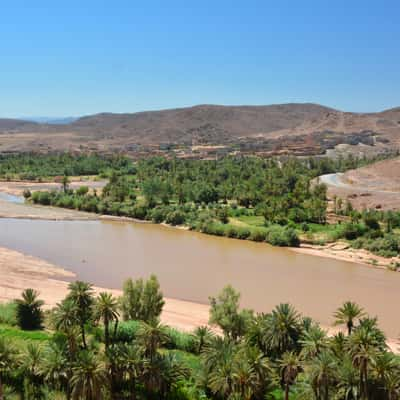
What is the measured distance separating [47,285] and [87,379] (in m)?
20.2

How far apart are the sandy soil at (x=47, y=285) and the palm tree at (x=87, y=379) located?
11.5 meters

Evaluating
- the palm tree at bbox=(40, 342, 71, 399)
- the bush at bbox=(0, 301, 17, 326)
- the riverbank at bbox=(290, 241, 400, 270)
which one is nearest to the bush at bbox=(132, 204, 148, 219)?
the riverbank at bbox=(290, 241, 400, 270)

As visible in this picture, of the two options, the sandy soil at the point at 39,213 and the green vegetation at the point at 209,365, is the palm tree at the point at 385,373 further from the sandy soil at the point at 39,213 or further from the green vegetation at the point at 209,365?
the sandy soil at the point at 39,213

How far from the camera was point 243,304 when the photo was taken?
34.9m

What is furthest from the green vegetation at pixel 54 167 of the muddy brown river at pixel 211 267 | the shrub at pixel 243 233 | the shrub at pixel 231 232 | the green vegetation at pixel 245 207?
the shrub at pixel 243 233

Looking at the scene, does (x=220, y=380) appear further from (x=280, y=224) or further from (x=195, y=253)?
(x=280, y=224)

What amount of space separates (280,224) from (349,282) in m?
Result: 18.1

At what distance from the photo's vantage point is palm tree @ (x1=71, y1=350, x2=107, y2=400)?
727 inches

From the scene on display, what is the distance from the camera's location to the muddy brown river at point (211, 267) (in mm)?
36531

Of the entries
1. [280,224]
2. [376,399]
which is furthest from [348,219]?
[376,399]

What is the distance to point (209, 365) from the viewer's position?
69.3 feet

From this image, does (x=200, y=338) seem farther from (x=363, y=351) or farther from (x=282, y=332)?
(x=363, y=351)

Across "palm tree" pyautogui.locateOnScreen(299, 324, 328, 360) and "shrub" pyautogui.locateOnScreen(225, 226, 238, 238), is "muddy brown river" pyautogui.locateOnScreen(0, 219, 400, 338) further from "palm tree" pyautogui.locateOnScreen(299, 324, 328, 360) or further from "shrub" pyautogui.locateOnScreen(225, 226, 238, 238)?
"palm tree" pyautogui.locateOnScreen(299, 324, 328, 360)

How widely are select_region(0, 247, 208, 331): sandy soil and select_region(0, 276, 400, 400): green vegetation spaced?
6891mm
